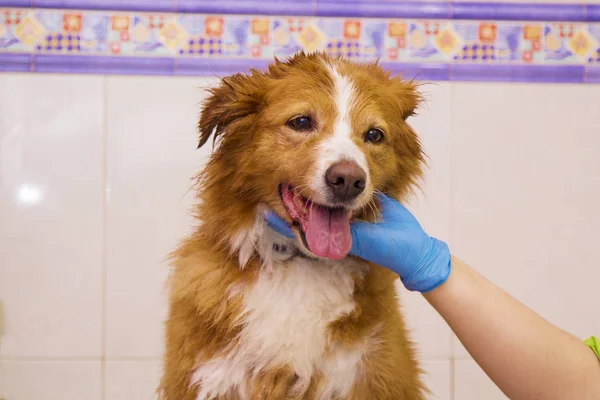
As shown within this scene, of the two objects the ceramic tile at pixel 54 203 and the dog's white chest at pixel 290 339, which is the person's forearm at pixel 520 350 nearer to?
the dog's white chest at pixel 290 339

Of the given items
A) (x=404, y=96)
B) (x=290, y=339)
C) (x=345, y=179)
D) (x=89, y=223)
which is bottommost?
(x=290, y=339)

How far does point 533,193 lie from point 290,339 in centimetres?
137

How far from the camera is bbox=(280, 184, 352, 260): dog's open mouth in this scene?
137 cm

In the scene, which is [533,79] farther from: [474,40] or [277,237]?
[277,237]

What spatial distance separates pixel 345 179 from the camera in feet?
4.37

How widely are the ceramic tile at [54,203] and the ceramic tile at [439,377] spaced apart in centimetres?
138

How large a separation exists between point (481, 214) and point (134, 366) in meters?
1.57

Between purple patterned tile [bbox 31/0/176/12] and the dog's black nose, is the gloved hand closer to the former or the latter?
the dog's black nose

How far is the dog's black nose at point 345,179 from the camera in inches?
52.5

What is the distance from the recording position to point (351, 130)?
4.94 ft

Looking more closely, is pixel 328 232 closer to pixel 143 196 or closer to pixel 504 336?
pixel 504 336

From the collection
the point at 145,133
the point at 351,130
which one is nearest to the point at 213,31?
the point at 145,133

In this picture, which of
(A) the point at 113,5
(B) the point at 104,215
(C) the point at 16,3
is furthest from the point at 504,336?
(C) the point at 16,3

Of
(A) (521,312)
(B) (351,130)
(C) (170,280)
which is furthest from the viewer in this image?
(C) (170,280)
